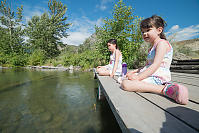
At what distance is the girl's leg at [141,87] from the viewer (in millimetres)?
1024

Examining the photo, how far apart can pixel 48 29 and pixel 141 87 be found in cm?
1932

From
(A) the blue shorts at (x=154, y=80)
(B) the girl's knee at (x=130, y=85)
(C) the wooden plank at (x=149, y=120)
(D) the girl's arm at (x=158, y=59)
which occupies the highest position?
(D) the girl's arm at (x=158, y=59)

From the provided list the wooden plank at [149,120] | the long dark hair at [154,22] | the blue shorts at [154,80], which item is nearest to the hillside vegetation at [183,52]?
the long dark hair at [154,22]

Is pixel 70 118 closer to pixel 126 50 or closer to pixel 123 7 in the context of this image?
pixel 126 50

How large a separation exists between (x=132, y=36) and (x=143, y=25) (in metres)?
3.97

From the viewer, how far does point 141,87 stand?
107 cm

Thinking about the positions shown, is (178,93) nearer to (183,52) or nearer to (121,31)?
(121,31)

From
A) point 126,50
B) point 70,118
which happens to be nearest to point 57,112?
point 70,118

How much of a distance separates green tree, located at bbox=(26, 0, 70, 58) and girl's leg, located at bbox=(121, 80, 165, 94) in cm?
1808

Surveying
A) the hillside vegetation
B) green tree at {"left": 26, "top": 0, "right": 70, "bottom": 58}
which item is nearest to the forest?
green tree at {"left": 26, "top": 0, "right": 70, "bottom": 58}

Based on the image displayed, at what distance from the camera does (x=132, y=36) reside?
4984 mm

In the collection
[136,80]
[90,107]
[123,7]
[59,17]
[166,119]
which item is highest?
[59,17]

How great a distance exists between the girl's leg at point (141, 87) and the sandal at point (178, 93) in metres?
0.08

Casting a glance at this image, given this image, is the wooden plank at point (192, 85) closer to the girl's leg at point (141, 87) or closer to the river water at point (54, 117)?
the girl's leg at point (141, 87)
